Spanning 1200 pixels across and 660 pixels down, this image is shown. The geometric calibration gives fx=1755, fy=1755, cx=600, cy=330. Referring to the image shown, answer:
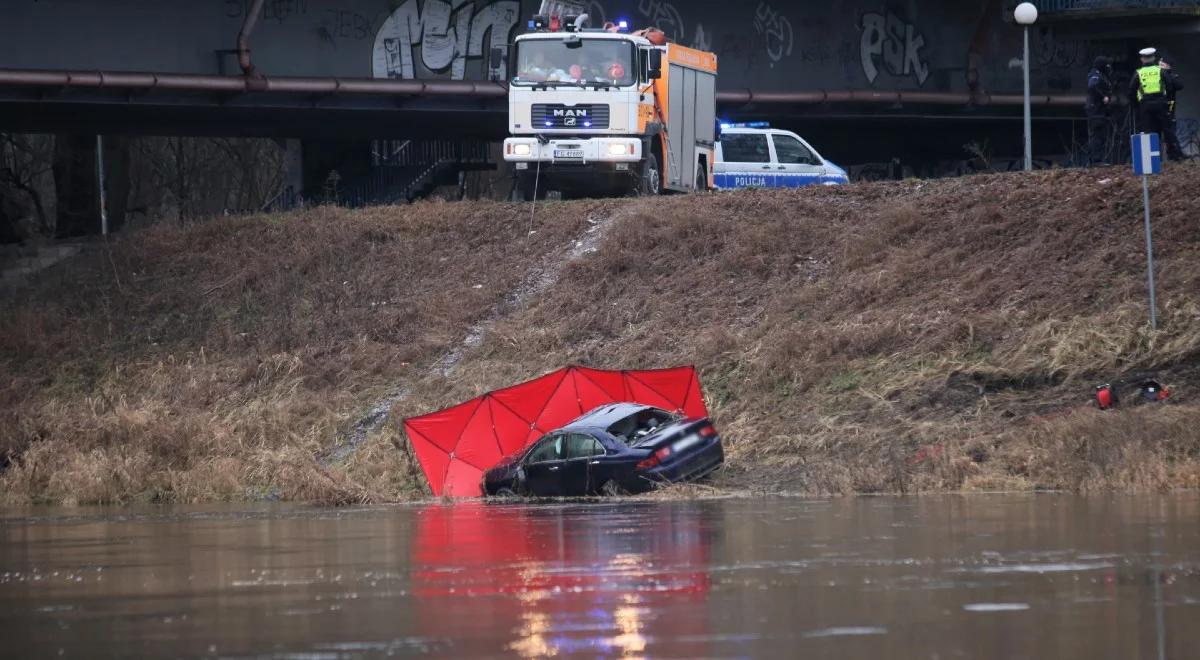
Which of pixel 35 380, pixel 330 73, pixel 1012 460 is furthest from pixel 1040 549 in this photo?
pixel 330 73

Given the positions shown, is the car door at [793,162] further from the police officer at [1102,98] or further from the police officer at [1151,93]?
the police officer at [1151,93]

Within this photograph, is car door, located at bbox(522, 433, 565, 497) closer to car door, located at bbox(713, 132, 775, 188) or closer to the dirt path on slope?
the dirt path on slope

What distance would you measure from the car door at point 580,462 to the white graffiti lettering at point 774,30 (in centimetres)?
2431

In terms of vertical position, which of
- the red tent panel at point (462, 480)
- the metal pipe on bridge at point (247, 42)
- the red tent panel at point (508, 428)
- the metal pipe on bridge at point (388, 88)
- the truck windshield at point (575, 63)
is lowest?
the red tent panel at point (462, 480)

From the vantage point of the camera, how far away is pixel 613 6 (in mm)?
42219

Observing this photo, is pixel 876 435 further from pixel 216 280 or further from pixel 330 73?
pixel 330 73

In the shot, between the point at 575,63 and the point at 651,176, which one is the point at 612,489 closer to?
the point at 575,63

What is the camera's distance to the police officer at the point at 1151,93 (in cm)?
2809

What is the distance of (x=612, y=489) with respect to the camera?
Answer: 828 inches

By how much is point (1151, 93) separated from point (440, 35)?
1808cm

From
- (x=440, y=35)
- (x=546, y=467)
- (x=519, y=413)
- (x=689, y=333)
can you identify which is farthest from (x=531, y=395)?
(x=440, y=35)

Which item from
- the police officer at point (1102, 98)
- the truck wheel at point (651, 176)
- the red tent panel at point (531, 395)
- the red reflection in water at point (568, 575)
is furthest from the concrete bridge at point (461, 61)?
the red reflection in water at point (568, 575)

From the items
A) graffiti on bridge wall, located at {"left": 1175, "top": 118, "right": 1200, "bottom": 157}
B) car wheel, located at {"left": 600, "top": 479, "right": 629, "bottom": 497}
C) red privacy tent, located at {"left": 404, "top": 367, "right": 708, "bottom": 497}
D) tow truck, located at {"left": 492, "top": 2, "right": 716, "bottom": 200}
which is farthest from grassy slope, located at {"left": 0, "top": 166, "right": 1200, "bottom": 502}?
graffiti on bridge wall, located at {"left": 1175, "top": 118, "right": 1200, "bottom": 157}

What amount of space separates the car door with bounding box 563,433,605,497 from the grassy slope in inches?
87.2
